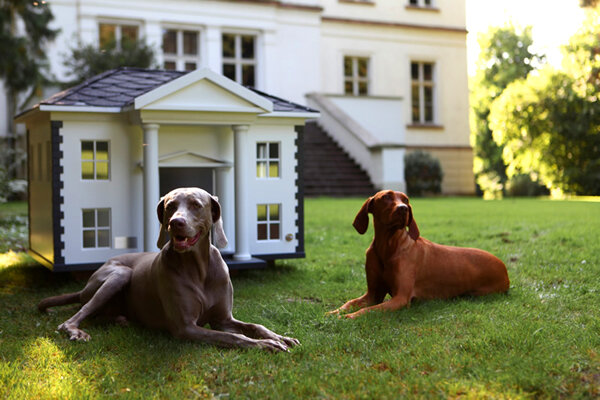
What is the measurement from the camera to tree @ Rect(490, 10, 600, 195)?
2661 cm

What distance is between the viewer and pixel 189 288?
474 centimetres

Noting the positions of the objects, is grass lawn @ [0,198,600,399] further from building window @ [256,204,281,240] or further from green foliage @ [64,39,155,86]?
green foliage @ [64,39,155,86]

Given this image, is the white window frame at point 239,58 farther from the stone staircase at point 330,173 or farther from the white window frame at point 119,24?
the stone staircase at point 330,173

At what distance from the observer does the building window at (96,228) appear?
7.50 metres

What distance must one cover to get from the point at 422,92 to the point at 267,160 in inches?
807

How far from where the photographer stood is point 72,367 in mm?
4348

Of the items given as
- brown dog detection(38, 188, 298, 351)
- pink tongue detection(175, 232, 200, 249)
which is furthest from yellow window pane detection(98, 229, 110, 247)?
pink tongue detection(175, 232, 200, 249)

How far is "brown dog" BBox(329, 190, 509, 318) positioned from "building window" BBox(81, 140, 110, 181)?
3026mm

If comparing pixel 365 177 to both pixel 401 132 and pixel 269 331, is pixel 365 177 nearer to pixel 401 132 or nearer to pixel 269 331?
pixel 401 132

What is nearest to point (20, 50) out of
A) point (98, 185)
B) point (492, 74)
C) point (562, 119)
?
point (98, 185)

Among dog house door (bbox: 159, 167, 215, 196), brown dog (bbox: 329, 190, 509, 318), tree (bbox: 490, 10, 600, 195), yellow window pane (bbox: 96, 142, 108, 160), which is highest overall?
tree (bbox: 490, 10, 600, 195)

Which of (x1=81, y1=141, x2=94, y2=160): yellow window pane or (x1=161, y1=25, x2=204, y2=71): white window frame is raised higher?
(x1=161, y1=25, x2=204, y2=71): white window frame

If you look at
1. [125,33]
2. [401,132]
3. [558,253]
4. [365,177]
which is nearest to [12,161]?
[125,33]

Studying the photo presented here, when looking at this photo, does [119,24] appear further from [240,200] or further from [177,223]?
[177,223]
